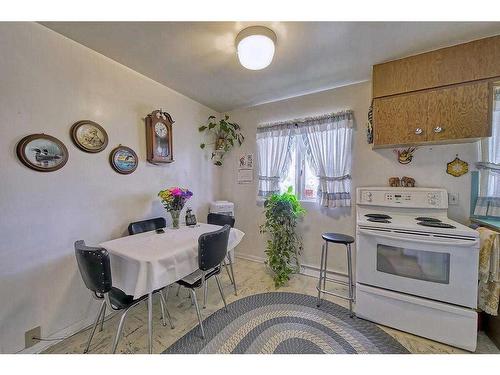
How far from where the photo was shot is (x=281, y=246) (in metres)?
2.39

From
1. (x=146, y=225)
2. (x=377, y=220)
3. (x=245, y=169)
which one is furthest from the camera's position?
(x=245, y=169)

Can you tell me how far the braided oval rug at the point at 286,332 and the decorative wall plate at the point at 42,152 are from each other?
1.63 m

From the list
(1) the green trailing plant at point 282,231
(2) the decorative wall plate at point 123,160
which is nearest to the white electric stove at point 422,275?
(1) the green trailing plant at point 282,231

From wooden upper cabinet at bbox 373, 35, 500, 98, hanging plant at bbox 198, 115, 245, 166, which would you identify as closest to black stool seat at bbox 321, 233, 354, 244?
wooden upper cabinet at bbox 373, 35, 500, 98

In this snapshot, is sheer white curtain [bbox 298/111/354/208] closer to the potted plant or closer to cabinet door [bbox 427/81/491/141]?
cabinet door [bbox 427/81/491/141]

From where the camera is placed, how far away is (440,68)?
5.44ft

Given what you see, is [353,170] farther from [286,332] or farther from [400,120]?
[286,332]

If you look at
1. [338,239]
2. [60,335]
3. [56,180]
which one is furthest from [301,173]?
[60,335]

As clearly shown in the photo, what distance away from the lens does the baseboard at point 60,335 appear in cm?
139

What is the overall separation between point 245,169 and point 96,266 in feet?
7.31

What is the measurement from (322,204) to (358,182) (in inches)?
18.9

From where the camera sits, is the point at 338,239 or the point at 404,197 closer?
the point at 338,239

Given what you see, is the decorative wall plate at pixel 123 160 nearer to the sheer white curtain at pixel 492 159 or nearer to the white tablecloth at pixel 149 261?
the white tablecloth at pixel 149 261
